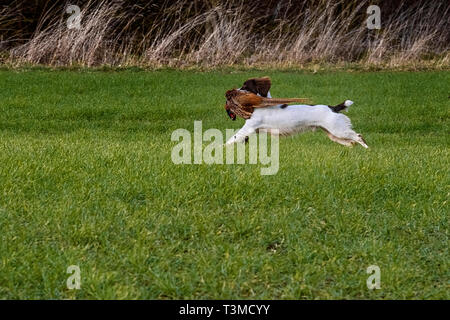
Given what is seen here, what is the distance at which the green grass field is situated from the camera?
369 centimetres

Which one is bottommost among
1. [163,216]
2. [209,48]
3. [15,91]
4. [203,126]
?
[163,216]

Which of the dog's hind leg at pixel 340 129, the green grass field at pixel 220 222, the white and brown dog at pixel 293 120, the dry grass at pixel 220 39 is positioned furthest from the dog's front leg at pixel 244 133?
the dry grass at pixel 220 39

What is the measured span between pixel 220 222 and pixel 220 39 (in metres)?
9.36

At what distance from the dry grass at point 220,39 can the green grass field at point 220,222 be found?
5.92 m

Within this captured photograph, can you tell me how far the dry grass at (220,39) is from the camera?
43.3 feet

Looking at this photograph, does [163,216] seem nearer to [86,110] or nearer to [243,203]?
[243,203]

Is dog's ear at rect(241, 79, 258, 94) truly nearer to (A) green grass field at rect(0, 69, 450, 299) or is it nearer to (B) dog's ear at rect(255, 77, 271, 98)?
(B) dog's ear at rect(255, 77, 271, 98)

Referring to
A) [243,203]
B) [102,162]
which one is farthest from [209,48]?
[243,203]

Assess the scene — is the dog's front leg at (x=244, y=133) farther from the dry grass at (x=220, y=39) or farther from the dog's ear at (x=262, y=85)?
the dry grass at (x=220, y=39)

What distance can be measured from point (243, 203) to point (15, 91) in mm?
6769

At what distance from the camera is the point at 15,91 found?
1061 centimetres

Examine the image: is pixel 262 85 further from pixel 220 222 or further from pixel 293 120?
pixel 220 222

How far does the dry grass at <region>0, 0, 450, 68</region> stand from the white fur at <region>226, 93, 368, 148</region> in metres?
6.95

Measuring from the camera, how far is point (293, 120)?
19.8 feet
